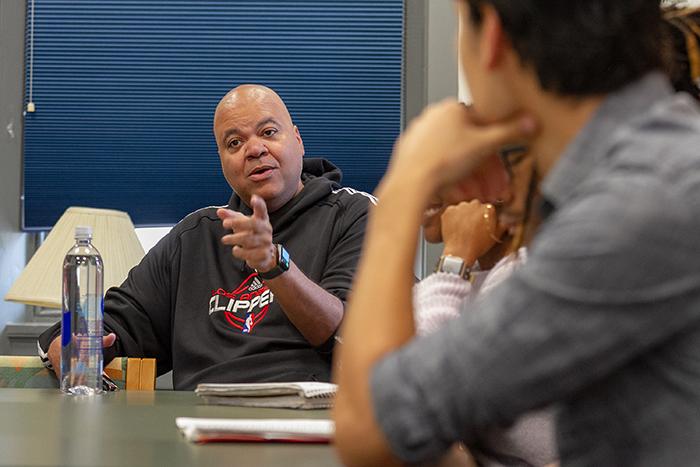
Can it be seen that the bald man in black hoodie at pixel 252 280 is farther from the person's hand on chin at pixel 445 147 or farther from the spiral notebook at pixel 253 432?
the person's hand on chin at pixel 445 147

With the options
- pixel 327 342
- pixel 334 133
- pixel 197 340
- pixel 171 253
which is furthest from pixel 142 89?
pixel 327 342

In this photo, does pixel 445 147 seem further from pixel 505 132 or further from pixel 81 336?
pixel 81 336

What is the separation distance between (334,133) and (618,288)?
3082 mm

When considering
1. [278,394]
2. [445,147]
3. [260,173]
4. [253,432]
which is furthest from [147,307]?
[445,147]

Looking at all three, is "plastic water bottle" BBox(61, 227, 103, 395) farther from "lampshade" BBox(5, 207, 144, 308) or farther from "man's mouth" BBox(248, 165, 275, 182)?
"lampshade" BBox(5, 207, 144, 308)

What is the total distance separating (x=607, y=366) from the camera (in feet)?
2.33

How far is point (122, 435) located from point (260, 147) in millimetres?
1436

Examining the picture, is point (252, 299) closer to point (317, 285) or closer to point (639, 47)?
point (317, 285)

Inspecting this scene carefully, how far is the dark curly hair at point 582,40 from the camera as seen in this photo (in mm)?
770

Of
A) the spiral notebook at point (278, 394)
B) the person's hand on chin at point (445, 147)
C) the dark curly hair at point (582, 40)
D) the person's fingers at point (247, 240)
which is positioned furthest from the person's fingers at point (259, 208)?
the dark curly hair at point (582, 40)

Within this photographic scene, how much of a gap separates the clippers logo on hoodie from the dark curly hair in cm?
178

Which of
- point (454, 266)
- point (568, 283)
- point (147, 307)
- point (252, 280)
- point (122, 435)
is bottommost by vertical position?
point (147, 307)

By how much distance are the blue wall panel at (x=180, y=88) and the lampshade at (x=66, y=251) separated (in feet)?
1.67

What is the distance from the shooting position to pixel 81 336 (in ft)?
7.06
